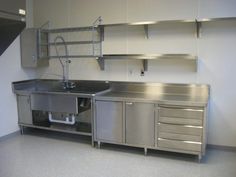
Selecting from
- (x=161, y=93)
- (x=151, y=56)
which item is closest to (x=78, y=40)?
(x=151, y=56)

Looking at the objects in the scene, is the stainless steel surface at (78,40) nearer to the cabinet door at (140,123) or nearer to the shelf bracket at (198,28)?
the cabinet door at (140,123)

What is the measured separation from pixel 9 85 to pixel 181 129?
111 inches

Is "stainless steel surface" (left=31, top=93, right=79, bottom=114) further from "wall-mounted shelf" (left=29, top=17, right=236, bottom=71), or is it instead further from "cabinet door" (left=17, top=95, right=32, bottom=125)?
"wall-mounted shelf" (left=29, top=17, right=236, bottom=71)

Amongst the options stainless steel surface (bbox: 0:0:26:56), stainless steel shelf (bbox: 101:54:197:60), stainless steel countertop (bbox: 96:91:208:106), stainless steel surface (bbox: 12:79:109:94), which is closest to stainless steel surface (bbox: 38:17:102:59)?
stainless steel shelf (bbox: 101:54:197:60)

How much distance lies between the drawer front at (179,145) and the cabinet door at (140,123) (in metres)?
0.12

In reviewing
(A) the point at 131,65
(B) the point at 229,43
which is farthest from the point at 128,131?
(B) the point at 229,43

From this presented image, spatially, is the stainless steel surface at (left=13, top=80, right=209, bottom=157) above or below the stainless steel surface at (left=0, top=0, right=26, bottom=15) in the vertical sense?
below

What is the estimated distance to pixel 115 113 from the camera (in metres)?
3.54

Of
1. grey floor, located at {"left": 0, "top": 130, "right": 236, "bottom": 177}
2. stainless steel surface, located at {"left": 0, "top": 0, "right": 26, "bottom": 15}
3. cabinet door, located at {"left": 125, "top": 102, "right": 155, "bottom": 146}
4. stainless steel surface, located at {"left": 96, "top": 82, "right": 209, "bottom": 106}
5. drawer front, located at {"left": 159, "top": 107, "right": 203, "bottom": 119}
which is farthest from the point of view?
cabinet door, located at {"left": 125, "top": 102, "right": 155, "bottom": 146}

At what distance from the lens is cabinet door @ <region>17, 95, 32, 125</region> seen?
4.20 metres

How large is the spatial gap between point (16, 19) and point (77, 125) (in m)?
2.47

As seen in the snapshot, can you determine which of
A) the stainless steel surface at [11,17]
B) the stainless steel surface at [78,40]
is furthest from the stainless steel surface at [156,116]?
the stainless steel surface at [11,17]

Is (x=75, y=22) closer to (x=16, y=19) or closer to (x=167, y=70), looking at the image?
(x=167, y=70)

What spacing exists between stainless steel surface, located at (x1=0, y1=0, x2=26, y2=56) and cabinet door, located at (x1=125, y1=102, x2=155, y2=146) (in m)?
1.75
